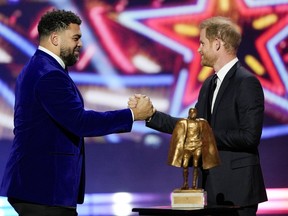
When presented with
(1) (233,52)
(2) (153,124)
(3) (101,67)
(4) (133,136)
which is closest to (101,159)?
(4) (133,136)

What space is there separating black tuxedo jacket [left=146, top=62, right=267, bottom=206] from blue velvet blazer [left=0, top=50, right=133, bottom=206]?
55cm

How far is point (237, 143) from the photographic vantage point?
2.73 metres

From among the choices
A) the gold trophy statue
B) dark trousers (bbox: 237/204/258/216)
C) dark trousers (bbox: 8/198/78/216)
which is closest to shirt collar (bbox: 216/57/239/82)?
the gold trophy statue

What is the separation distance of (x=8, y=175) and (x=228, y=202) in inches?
34.6

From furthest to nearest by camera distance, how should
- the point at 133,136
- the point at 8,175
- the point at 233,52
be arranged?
1. the point at 133,136
2. the point at 233,52
3. the point at 8,175

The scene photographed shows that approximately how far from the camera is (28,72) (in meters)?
2.57

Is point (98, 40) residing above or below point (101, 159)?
above

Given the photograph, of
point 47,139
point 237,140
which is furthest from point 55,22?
point 237,140

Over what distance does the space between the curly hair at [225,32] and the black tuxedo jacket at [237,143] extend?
0.51 ft

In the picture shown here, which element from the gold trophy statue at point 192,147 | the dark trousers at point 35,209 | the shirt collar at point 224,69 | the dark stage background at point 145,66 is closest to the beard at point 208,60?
the shirt collar at point 224,69

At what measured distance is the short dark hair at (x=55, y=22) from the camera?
8.80 ft

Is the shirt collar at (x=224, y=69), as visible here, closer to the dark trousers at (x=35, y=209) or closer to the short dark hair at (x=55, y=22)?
the short dark hair at (x=55, y=22)

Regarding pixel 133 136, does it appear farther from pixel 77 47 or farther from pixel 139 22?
pixel 77 47

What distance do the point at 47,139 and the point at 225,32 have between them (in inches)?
36.1
